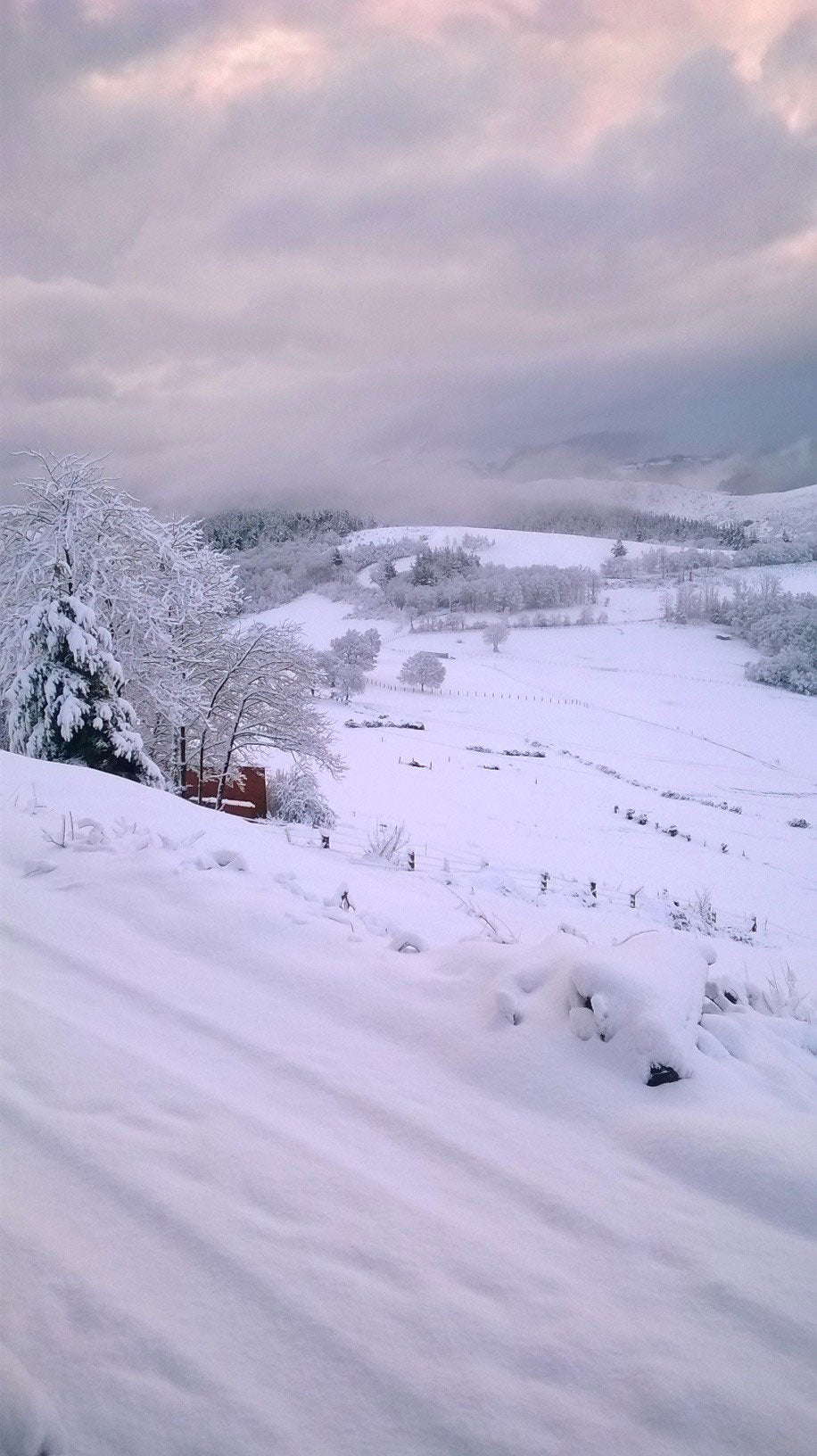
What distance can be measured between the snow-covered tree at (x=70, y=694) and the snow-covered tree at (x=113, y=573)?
1.52 feet

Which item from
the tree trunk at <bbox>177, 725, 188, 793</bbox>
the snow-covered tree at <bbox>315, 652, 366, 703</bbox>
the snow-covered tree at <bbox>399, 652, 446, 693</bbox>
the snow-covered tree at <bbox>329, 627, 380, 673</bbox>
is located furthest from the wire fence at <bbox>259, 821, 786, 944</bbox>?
the snow-covered tree at <bbox>329, 627, 380, 673</bbox>

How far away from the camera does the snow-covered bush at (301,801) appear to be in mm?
19328

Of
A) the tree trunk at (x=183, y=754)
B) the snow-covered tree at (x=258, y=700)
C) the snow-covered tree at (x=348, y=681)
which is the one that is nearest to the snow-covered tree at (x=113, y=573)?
the tree trunk at (x=183, y=754)

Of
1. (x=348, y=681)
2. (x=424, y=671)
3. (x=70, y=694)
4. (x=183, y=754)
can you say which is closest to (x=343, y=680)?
(x=348, y=681)

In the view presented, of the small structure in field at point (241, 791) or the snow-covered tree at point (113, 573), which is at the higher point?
the snow-covered tree at point (113, 573)

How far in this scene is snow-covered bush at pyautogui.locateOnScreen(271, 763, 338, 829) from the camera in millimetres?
19328

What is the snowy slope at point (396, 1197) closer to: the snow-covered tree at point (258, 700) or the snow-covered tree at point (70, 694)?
the snow-covered tree at point (70, 694)

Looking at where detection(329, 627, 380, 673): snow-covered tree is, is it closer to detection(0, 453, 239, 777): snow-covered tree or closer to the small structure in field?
the small structure in field

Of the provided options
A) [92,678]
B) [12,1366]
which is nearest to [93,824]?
[12,1366]

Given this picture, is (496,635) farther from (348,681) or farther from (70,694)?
(70,694)

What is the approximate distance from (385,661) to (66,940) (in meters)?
83.4

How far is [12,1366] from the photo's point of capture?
5.67 feet

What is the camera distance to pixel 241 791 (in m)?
20.8

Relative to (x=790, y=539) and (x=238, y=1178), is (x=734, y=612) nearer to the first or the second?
(x=790, y=539)
